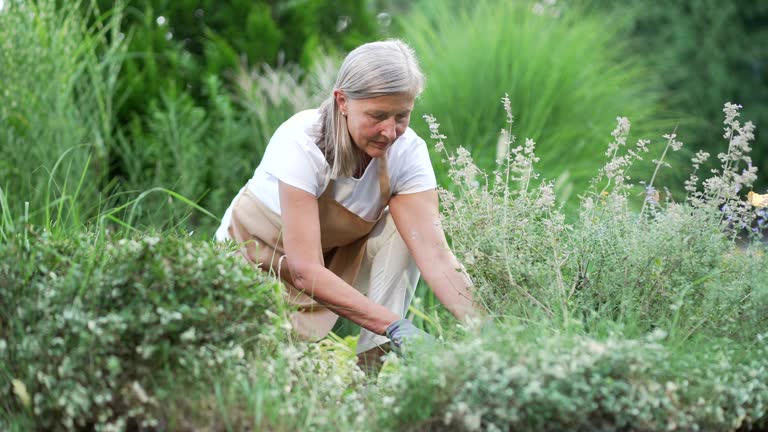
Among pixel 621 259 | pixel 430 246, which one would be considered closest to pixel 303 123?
pixel 430 246

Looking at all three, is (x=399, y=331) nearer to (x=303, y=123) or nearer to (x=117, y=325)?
(x=303, y=123)

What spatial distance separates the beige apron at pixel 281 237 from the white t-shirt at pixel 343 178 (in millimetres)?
45

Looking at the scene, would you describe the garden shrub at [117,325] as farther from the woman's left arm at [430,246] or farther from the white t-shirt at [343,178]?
the woman's left arm at [430,246]

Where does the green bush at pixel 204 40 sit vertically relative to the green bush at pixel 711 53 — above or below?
above

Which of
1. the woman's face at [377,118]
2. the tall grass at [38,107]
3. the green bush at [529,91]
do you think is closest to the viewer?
the woman's face at [377,118]

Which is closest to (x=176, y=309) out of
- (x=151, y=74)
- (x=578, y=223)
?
(x=578, y=223)

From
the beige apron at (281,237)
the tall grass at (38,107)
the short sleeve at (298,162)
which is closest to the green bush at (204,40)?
the tall grass at (38,107)

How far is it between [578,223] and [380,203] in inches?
27.5

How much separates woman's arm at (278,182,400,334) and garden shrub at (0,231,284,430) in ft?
1.74

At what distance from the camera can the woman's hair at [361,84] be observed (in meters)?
2.67

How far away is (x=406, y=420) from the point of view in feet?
6.62

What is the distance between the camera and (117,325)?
1929 mm

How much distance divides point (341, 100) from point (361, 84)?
0.14 metres

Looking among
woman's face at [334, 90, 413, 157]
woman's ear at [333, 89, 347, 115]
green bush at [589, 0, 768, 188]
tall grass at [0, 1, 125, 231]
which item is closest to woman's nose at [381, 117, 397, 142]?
woman's face at [334, 90, 413, 157]
